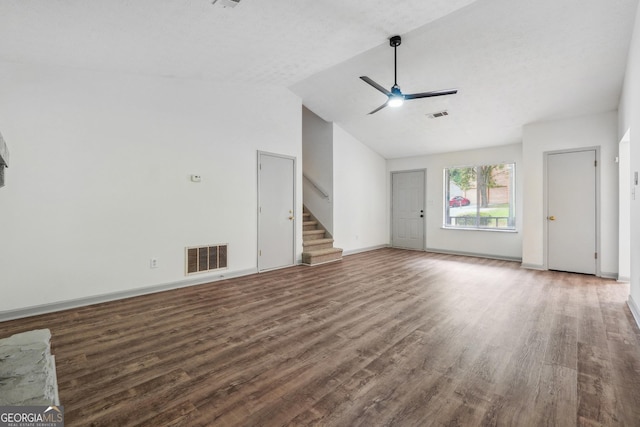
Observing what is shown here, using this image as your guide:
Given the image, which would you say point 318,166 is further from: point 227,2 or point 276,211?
point 227,2

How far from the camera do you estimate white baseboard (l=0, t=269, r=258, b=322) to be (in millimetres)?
3260

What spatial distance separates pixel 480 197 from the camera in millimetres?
7094

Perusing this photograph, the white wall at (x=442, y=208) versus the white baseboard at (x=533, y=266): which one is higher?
the white wall at (x=442, y=208)

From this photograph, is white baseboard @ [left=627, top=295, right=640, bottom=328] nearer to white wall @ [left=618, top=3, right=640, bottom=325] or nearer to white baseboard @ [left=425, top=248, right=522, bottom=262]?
white wall @ [left=618, top=3, right=640, bottom=325]

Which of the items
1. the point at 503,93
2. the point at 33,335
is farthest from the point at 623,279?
the point at 33,335

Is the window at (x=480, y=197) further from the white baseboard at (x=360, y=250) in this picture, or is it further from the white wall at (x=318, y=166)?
the white wall at (x=318, y=166)

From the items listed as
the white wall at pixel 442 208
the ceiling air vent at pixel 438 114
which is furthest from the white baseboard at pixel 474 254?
the ceiling air vent at pixel 438 114

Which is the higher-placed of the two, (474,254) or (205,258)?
(205,258)

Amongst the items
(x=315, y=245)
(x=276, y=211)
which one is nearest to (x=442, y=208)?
(x=315, y=245)

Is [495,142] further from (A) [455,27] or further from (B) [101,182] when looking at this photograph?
(B) [101,182]

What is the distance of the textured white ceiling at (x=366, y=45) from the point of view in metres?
2.91

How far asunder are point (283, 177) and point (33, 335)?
14.4 feet

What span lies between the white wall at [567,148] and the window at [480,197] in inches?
37.2

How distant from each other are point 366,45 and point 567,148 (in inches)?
163
